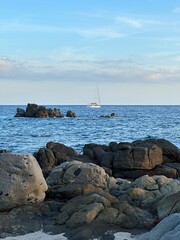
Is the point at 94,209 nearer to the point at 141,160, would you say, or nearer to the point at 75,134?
the point at 141,160

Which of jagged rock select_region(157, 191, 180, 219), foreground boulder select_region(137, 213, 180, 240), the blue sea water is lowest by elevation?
the blue sea water

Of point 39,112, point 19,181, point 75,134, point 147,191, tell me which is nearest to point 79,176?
point 147,191

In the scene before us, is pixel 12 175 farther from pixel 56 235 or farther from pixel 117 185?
pixel 117 185

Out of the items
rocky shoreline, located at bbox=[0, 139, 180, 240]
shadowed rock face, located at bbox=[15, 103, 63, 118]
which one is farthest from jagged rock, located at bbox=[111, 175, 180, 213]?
shadowed rock face, located at bbox=[15, 103, 63, 118]

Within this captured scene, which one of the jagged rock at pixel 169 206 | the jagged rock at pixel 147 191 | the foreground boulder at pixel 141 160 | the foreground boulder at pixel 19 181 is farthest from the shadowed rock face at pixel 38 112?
the jagged rock at pixel 169 206

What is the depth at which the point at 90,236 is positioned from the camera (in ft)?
35.2

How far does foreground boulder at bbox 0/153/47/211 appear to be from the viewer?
13.3 m

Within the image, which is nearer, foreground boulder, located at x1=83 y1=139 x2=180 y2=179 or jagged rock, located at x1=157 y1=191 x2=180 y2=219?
jagged rock, located at x1=157 y1=191 x2=180 y2=219

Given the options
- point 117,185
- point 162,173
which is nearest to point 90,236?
point 117,185

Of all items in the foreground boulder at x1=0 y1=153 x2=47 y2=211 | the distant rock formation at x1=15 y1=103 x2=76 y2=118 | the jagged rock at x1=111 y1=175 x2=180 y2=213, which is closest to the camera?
the foreground boulder at x1=0 y1=153 x2=47 y2=211

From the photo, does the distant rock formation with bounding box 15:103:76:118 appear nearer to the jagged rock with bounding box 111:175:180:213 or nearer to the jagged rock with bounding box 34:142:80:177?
the jagged rock with bounding box 34:142:80:177

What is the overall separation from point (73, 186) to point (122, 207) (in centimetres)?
291

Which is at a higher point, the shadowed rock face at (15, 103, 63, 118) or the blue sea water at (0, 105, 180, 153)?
the shadowed rock face at (15, 103, 63, 118)

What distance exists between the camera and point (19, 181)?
44.1 feet
